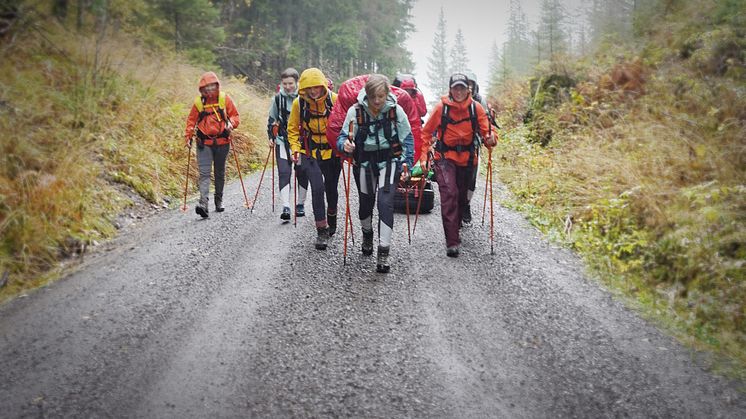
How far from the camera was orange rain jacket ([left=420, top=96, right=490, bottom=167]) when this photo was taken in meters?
6.30

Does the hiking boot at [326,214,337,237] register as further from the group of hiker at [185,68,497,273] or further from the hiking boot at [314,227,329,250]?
the hiking boot at [314,227,329,250]

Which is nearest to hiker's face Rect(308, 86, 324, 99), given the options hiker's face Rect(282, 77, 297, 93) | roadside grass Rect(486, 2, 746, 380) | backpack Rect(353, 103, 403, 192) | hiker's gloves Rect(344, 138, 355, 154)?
backpack Rect(353, 103, 403, 192)

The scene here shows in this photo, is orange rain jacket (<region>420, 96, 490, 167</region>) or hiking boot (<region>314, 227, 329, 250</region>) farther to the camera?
hiking boot (<region>314, 227, 329, 250</region>)

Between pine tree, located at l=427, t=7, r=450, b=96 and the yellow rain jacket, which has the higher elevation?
pine tree, located at l=427, t=7, r=450, b=96

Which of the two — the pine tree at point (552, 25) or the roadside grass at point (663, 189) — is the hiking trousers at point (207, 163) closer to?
the roadside grass at point (663, 189)

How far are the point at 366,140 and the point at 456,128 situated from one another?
1454 mm

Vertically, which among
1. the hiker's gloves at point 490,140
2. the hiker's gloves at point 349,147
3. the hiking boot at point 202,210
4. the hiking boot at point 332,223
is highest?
the hiker's gloves at point 490,140

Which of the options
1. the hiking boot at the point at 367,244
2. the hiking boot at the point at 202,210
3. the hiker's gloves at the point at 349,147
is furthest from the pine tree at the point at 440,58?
the hiker's gloves at the point at 349,147

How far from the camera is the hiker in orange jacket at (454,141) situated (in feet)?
20.6

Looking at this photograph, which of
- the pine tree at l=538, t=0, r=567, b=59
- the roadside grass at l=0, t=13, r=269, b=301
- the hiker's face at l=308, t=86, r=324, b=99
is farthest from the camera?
the pine tree at l=538, t=0, r=567, b=59

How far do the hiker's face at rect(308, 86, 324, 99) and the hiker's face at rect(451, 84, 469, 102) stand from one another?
174 cm

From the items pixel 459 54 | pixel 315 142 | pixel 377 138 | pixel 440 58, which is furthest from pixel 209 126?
pixel 440 58

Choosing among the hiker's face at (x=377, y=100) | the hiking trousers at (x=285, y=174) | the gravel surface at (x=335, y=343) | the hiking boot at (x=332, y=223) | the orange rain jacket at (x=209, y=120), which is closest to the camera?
the gravel surface at (x=335, y=343)

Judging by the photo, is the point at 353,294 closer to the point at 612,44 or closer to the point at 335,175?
the point at 335,175
